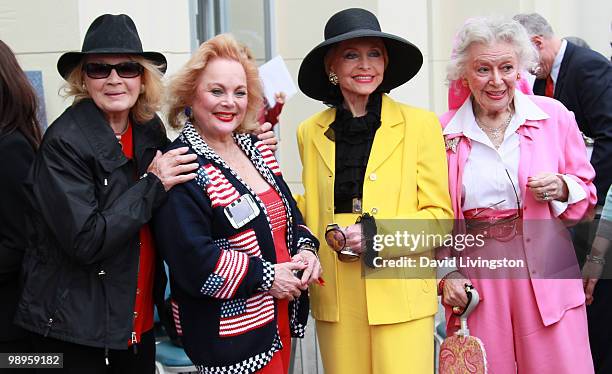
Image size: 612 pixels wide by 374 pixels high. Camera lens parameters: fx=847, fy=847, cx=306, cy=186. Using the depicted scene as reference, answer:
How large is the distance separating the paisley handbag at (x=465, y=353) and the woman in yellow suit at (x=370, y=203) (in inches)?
2.9

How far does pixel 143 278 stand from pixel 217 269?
39 centimetres

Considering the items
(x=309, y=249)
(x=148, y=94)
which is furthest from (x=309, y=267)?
(x=148, y=94)

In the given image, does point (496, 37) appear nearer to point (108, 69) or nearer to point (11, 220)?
point (108, 69)

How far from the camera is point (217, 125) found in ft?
10.7

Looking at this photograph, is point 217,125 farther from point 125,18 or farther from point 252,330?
point 252,330

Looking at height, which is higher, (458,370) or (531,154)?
(531,154)

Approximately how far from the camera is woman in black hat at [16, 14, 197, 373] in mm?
2977

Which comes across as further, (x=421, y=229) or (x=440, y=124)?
(x=440, y=124)

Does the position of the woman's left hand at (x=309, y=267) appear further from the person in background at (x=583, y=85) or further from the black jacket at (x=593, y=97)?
the black jacket at (x=593, y=97)

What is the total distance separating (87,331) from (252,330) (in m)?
0.59

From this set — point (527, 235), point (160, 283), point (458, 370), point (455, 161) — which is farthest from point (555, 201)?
point (160, 283)

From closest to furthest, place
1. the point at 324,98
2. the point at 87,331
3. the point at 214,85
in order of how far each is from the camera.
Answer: the point at 87,331 → the point at 214,85 → the point at 324,98

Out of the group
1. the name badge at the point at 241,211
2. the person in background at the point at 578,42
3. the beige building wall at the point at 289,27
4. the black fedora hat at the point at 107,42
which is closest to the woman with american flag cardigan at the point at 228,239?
the name badge at the point at 241,211

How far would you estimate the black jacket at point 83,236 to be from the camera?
296 cm
